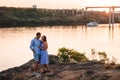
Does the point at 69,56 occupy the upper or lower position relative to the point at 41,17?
lower

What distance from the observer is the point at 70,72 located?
20641mm

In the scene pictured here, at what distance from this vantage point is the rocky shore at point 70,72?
748 inches

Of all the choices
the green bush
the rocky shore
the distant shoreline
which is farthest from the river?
the distant shoreline

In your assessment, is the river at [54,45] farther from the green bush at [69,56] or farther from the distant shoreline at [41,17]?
the distant shoreline at [41,17]

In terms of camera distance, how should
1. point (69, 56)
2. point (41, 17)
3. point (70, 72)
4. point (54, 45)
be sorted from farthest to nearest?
point (41, 17) → point (54, 45) → point (69, 56) → point (70, 72)

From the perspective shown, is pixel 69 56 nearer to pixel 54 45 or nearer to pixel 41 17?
pixel 54 45

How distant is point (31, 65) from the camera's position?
78.4 ft

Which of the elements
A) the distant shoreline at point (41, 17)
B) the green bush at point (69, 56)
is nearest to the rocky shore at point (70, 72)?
the green bush at point (69, 56)

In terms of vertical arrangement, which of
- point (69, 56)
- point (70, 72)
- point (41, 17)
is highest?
point (41, 17)

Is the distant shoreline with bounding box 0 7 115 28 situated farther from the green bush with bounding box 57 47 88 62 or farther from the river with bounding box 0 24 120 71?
the green bush with bounding box 57 47 88 62

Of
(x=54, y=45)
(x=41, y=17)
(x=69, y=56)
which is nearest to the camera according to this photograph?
(x=69, y=56)

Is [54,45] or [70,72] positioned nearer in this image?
[70,72]

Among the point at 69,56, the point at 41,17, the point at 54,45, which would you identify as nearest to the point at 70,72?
the point at 69,56

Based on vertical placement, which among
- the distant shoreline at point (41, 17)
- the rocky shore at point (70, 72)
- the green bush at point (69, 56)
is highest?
the distant shoreline at point (41, 17)
